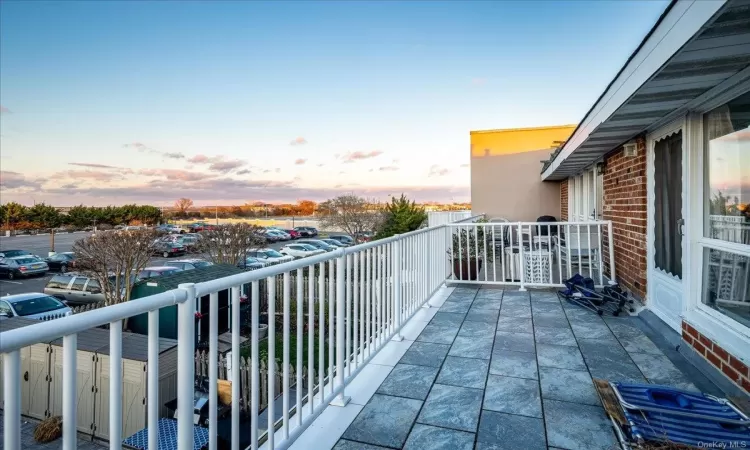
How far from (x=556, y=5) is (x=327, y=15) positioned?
17.0 ft

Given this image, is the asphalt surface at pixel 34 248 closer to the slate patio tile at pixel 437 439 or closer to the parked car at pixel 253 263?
the parked car at pixel 253 263

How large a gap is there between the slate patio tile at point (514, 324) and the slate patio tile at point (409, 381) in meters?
1.25

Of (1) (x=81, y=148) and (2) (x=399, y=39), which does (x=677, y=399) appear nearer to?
(2) (x=399, y=39)

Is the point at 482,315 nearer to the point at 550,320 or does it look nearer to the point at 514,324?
the point at 514,324

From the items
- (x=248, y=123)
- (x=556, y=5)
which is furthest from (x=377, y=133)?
(x=556, y=5)

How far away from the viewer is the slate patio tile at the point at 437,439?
192cm

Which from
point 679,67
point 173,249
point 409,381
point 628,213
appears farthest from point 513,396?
point 173,249

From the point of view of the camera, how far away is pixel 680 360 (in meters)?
2.88

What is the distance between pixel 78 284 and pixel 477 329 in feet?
47.9

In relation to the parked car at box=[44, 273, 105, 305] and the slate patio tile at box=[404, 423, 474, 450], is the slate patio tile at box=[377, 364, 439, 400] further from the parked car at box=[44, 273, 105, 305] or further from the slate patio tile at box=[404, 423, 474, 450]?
the parked car at box=[44, 273, 105, 305]

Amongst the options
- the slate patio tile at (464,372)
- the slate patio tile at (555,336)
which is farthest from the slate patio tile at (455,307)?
the slate patio tile at (464,372)

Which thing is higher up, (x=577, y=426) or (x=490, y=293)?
(x=490, y=293)

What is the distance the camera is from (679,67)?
211 cm

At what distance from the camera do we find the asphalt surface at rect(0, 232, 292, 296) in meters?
16.6
